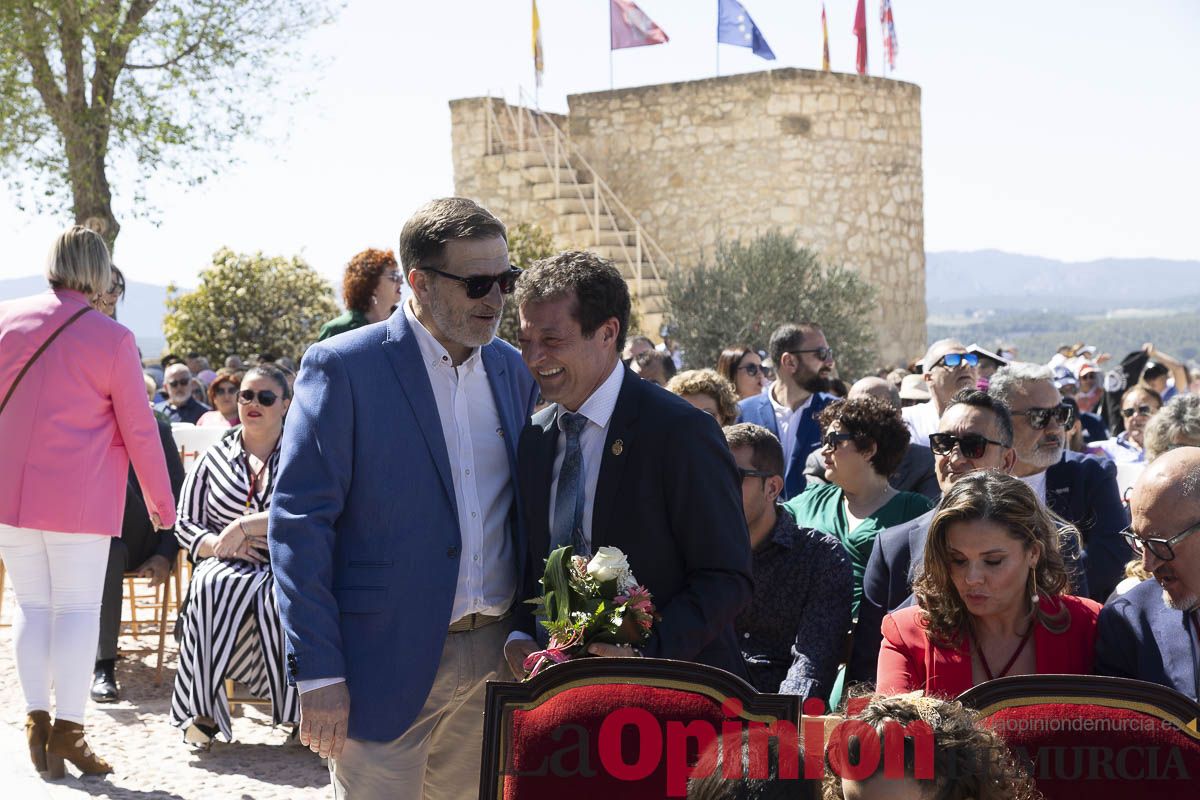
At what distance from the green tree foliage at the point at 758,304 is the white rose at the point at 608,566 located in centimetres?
1452

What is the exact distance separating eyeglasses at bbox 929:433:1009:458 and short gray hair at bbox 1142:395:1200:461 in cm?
112

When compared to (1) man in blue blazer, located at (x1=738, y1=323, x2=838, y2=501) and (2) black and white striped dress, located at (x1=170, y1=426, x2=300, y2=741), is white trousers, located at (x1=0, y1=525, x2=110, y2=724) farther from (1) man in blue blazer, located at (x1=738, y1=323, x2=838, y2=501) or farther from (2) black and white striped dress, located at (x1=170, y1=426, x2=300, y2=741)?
(1) man in blue blazer, located at (x1=738, y1=323, x2=838, y2=501)

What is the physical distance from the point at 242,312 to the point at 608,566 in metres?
16.2

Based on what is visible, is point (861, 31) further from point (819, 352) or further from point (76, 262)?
point (76, 262)

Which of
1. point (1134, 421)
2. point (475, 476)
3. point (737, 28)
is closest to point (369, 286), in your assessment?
point (475, 476)

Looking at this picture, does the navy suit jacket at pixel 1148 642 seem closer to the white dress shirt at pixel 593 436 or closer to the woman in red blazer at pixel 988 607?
the woman in red blazer at pixel 988 607

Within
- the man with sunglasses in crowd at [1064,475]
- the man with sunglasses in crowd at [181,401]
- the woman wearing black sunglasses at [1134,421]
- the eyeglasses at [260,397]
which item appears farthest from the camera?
the man with sunglasses in crowd at [181,401]

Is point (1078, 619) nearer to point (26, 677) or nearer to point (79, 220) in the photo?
point (26, 677)

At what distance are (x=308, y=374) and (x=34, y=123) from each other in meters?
13.6

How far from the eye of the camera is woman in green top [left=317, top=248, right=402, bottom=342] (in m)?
5.85

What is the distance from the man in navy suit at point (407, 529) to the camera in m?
3.04

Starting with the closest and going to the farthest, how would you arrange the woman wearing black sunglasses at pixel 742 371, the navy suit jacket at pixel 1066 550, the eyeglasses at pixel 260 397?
the navy suit jacket at pixel 1066 550
the eyeglasses at pixel 260 397
the woman wearing black sunglasses at pixel 742 371

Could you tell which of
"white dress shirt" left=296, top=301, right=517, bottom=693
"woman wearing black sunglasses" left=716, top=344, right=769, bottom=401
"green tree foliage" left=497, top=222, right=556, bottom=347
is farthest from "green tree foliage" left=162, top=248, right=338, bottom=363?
"white dress shirt" left=296, top=301, right=517, bottom=693

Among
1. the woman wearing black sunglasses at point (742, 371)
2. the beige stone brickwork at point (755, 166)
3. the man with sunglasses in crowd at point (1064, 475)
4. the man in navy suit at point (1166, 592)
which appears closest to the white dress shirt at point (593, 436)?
the man in navy suit at point (1166, 592)
